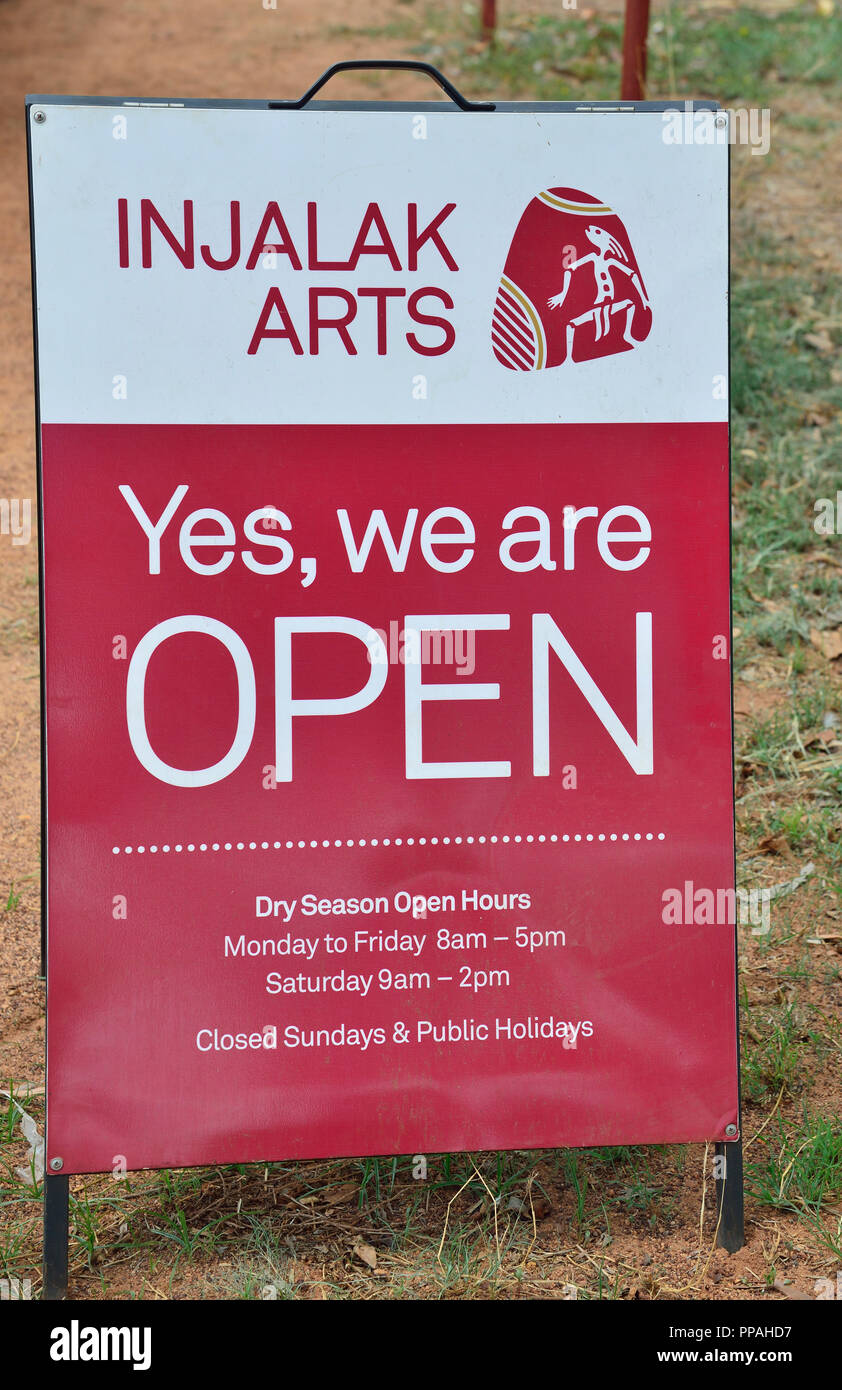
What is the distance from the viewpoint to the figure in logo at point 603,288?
1.97 metres

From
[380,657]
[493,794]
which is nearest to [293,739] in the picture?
[380,657]

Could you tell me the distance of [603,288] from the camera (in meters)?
1.98

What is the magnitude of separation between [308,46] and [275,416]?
8427 millimetres

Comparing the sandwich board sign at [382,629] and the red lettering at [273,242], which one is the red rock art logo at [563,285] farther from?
the red lettering at [273,242]

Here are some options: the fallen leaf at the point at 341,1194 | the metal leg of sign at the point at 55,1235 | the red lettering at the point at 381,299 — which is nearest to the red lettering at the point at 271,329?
the red lettering at the point at 381,299

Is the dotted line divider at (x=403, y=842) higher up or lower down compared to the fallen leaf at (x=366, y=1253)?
higher up

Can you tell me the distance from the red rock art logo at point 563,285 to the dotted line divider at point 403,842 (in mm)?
717

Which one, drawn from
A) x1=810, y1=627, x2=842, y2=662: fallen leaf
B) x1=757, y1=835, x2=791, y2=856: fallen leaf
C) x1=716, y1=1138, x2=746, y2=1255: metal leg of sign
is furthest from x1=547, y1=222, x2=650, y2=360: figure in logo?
x1=810, y1=627, x2=842, y2=662: fallen leaf

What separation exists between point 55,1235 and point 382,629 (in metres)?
1.05

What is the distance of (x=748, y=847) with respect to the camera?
330 cm

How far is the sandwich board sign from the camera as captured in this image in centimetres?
193

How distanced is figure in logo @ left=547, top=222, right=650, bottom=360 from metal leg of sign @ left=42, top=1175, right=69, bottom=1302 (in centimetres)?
148

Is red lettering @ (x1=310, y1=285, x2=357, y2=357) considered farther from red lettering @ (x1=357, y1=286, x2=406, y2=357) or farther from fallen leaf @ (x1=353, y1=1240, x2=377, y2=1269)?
fallen leaf @ (x1=353, y1=1240, x2=377, y2=1269)

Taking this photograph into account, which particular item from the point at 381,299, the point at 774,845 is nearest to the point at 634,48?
the point at 774,845
